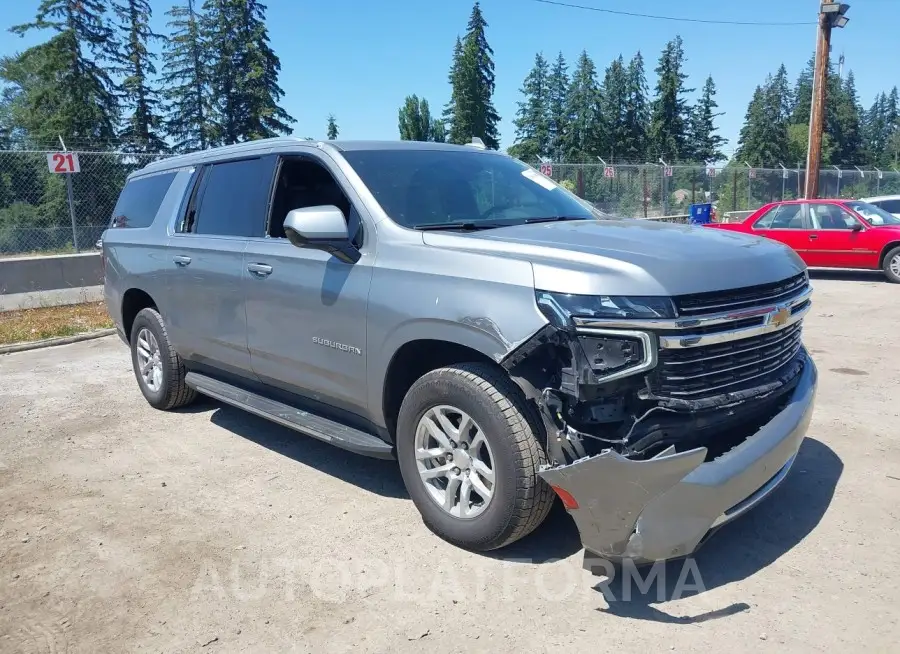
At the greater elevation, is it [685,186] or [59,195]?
[685,186]

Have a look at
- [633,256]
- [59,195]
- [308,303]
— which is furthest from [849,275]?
[59,195]

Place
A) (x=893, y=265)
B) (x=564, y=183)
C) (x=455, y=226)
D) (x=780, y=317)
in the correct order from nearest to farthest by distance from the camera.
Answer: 1. (x=780, y=317)
2. (x=455, y=226)
3. (x=893, y=265)
4. (x=564, y=183)

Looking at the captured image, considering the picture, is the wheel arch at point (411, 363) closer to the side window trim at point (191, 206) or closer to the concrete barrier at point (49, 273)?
the side window trim at point (191, 206)

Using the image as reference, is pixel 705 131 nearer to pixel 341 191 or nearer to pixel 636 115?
pixel 636 115

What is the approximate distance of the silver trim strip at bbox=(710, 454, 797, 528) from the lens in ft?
9.75

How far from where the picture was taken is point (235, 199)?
5.04m

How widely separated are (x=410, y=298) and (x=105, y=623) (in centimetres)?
196

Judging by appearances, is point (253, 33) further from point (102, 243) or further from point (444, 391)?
point (444, 391)

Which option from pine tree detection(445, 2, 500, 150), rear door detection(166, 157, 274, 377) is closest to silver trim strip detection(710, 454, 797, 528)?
rear door detection(166, 157, 274, 377)

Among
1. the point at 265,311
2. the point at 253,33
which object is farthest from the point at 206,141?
the point at 265,311

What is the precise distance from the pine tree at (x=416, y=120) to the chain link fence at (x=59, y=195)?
173 feet

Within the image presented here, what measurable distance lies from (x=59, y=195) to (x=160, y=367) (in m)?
12.1

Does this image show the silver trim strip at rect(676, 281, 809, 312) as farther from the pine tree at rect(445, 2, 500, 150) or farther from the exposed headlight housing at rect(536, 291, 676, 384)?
the pine tree at rect(445, 2, 500, 150)

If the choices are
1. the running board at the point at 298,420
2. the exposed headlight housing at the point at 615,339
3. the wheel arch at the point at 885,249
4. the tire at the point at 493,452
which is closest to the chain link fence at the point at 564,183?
the running board at the point at 298,420
